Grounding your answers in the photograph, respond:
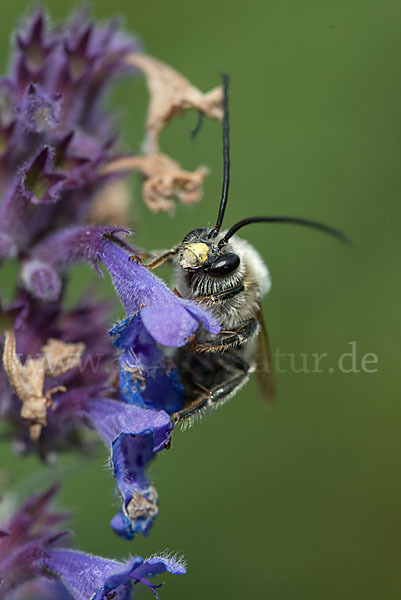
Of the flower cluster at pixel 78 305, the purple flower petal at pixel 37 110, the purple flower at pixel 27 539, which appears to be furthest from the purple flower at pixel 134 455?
the purple flower petal at pixel 37 110

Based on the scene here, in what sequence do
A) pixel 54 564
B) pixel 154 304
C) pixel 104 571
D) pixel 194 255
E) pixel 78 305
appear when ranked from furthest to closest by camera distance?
1. pixel 78 305
2. pixel 54 564
3. pixel 194 255
4. pixel 104 571
5. pixel 154 304

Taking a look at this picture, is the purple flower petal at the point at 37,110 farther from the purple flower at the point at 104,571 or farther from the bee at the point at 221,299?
the purple flower at the point at 104,571

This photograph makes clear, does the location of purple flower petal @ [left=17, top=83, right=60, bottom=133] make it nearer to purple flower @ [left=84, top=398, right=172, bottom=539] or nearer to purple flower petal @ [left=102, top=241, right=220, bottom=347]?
purple flower petal @ [left=102, top=241, right=220, bottom=347]

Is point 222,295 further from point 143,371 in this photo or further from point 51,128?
point 51,128

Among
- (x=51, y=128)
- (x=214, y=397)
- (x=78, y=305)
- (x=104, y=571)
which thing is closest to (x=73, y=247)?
(x=51, y=128)

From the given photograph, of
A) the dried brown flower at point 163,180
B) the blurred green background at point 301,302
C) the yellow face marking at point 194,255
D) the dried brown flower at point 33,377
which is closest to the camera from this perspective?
the yellow face marking at point 194,255

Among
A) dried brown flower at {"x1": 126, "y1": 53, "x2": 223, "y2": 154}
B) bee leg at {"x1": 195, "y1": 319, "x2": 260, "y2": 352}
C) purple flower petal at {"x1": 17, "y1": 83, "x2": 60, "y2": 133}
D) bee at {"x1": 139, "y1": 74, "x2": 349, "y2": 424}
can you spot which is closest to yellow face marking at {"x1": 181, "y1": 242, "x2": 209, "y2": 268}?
bee at {"x1": 139, "y1": 74, "x2": 349, "y2": 424}
